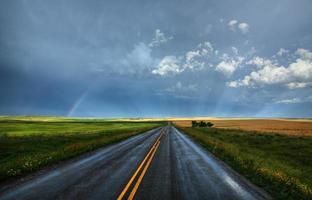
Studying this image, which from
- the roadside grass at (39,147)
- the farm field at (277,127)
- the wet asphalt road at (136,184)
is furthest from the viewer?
the farm field at (277,127)

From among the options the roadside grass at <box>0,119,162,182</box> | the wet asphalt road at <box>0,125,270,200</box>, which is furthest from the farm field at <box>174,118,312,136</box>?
the wet asphalt road at <box>0,125,270,200</box>

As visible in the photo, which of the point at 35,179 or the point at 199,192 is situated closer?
the point at 199,192

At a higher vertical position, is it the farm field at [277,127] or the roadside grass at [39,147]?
the roadside grass at [39,147]

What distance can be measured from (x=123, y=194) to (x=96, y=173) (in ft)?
10.9

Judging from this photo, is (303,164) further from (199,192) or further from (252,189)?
(199,192)

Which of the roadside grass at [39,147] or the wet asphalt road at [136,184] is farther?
the roadside grass at [39,147]

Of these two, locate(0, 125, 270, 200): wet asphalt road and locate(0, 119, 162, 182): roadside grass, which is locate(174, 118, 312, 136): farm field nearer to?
locate(0, 119, 162, 182): roadside grass

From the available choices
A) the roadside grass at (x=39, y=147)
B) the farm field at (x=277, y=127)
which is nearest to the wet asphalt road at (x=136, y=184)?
the roadside grass at (x=39, y=147)

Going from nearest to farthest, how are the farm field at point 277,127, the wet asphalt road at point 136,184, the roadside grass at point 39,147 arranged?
the wet asphalt road at point 136,184 < the roadside grass at point 39,147 < the farm field at point 277,127

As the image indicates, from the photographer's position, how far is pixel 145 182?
25.9 feet

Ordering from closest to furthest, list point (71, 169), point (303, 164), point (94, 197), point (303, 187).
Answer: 1. point (94, 197)
2. point (303, 187)
3. point (71, 169)
4. point (303, 164)

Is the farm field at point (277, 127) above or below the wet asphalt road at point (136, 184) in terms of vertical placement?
below

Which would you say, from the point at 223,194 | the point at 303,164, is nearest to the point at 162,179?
the point at 223,194

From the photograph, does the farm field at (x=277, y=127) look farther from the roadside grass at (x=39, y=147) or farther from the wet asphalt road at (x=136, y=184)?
the wet asphalt road at (x=136, y=184)
